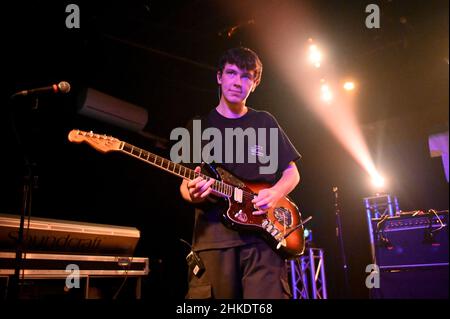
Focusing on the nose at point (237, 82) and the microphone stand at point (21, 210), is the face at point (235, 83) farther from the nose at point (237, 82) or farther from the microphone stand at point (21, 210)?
the microphone stand at point (21, 210)

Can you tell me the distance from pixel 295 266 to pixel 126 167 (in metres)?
3.42

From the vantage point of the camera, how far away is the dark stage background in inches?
191

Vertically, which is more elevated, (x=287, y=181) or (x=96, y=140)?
(x=96, y=140)

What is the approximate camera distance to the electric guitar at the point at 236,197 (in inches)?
101

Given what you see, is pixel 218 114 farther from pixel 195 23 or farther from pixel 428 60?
pixel 428 60

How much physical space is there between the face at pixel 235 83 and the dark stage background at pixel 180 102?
1.59 meters

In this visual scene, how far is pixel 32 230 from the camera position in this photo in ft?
12.1

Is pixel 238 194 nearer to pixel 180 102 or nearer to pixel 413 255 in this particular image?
pixel 413 255

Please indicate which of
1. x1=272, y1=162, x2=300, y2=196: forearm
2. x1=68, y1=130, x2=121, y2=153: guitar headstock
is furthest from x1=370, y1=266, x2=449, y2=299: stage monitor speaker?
x1=68, y1=130, x2=121, y2=153: guitar headstock

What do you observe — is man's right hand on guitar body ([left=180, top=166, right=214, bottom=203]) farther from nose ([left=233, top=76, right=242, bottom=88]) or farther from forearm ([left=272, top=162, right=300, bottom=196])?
nose ([left=233, top=76, right=242, bottom=88])

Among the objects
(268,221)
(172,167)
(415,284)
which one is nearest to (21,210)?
(172,167)

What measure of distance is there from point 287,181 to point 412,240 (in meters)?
2.36

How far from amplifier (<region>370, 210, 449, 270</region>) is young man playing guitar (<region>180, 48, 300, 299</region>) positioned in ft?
7.39

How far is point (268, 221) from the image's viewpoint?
2.68m
